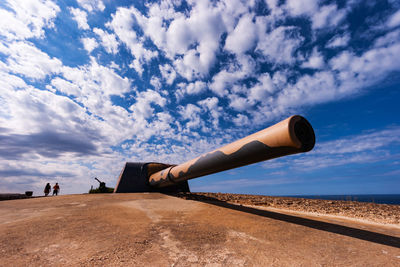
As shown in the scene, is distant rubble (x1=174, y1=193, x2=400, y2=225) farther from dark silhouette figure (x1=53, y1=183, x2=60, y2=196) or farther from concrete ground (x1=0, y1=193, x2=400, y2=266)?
dark silhouette figure (x1=53, y1=183, x2=60, y2=196)

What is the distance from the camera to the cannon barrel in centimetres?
299

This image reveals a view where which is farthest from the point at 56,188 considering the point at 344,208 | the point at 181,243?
the point at 344,208

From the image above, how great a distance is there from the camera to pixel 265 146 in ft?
11.0

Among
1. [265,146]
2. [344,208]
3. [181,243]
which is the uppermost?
[265,146]

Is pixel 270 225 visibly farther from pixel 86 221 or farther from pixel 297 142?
pixel 86 221

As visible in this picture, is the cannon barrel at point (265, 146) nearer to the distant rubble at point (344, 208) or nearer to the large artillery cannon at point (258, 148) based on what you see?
the large artillery cannon at point (258, 148)

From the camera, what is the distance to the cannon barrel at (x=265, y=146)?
2.99 m

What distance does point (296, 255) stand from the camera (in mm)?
2383

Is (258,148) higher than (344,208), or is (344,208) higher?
(258,148)

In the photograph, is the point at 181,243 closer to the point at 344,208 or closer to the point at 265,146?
the point at 265,146

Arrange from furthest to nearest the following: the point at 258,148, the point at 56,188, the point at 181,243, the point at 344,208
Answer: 1. the point at 56,188
2. the point at 344,208
3. the point at 258,148
4. the point at 181,243

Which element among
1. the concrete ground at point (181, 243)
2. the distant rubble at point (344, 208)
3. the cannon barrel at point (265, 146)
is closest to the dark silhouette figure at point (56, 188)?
the distant rubble at point (344, 208)

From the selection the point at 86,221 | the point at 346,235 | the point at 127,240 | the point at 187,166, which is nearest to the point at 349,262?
the point at 346,235

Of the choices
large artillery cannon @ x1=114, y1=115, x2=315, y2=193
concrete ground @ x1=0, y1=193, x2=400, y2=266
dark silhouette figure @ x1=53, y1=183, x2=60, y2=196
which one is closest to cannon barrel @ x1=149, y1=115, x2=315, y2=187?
large artillery cannon @ x1=114, y1=115, x2=315, y2=193
